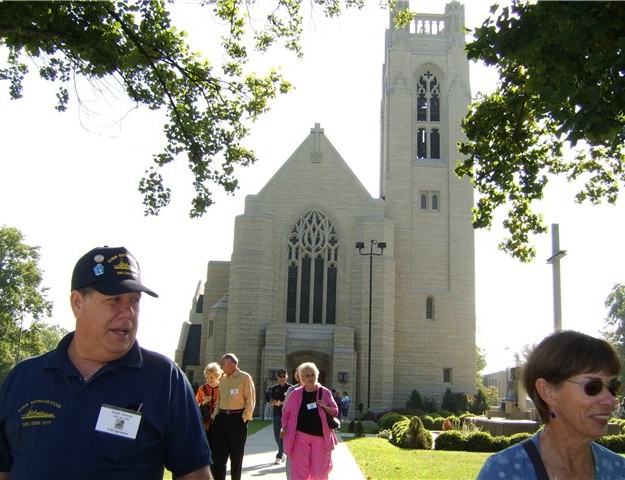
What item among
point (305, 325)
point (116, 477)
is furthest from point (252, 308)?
point (116, 477)

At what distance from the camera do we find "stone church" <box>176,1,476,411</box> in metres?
39.8

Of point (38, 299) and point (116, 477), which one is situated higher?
point (38, 299)

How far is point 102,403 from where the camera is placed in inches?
127

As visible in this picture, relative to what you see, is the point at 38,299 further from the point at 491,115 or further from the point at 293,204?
the point at 491,115

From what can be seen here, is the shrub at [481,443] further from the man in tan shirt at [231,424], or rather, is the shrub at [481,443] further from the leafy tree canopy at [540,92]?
the man in tan shirt at [231,424]

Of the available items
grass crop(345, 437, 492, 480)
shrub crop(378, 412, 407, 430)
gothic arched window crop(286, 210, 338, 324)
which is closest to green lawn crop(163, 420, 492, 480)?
grass crop(345, 437, 492, 480)

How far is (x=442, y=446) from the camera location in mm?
19375

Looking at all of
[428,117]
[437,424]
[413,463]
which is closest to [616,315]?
[428,117]

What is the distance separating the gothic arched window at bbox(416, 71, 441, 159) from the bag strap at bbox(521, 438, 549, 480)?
140ft

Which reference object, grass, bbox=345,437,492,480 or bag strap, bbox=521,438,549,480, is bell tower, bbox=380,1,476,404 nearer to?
grass, bbox=345,437,492,480

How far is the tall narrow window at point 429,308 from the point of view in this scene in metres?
42.4

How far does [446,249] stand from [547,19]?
1424 inches

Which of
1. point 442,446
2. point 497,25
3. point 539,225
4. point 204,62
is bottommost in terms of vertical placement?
point 442,446

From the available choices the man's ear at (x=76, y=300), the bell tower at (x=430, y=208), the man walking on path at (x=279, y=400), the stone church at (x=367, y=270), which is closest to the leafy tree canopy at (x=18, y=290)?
the stone church at (x=367, y=270)
